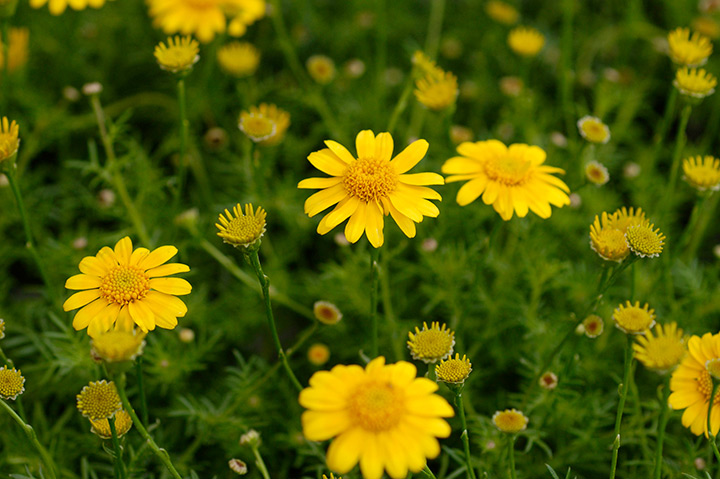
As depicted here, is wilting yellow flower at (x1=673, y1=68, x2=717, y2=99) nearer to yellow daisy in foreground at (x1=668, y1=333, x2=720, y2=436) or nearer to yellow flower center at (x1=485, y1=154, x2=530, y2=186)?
yellow flower center at (x1=485, y1=154, x2=530, y2=186)

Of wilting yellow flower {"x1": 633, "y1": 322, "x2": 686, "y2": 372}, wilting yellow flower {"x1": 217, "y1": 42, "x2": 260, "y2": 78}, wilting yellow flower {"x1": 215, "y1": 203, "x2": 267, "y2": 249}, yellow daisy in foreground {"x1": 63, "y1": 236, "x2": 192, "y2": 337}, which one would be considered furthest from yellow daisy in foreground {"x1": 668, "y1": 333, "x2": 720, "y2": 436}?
wilting yellow flower {"x1": 217, "y1": 42, "x2": 260, "y2": 78}

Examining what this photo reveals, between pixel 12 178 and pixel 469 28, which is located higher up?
pixel 12 178

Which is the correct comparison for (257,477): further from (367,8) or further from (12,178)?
(367,8)

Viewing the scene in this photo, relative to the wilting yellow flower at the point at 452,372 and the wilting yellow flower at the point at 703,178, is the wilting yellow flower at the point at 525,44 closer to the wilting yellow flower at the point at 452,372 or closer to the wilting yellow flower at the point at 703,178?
the wilting yellow flower at the point at 703,178

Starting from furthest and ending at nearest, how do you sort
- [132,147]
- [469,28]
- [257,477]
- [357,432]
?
[469,28] → [132,147] → [257,477] → [357,432]

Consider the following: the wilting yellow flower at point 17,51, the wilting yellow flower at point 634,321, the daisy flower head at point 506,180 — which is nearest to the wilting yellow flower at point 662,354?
the wilting yellow flower at point 634,321

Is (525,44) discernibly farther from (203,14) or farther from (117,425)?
(117,425)

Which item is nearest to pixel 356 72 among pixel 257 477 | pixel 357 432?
pixel 257 477
